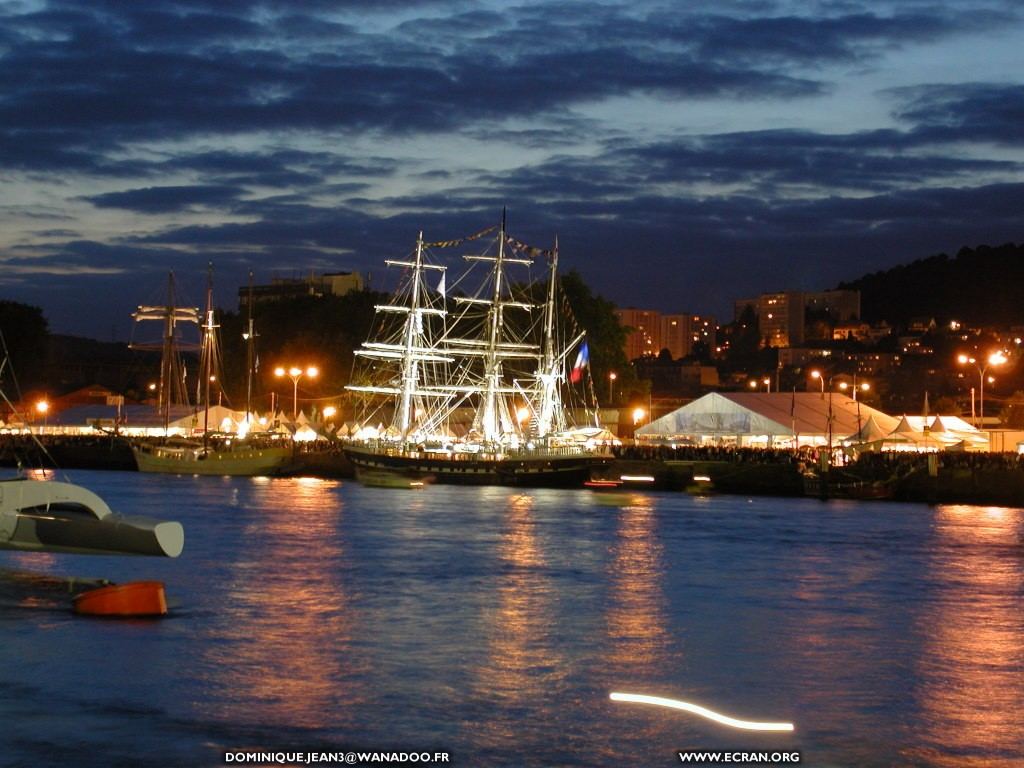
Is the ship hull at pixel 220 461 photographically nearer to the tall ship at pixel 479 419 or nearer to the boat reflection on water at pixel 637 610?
the tall ship at pixel 479 419

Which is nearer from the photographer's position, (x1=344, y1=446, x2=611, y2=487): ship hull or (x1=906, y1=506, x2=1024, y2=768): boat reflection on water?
(x1=906, y1=506, x2=1024, y2=768): boat reflection on water

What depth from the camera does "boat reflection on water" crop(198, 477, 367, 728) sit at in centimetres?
2145

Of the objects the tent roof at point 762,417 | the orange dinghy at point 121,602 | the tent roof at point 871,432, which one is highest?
the tent roof at point 762,417

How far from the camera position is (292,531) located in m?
50.6

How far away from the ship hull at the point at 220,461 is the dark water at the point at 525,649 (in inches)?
1672

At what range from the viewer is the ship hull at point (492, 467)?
83312 mm

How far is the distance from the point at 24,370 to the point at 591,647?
10748 cm

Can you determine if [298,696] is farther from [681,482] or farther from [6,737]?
[681,482]

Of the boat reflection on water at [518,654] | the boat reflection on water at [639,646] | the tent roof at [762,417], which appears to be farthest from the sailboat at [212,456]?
the boat reflection on water at [518,654]

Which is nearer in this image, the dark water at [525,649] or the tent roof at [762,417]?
the dark water at [525,649]

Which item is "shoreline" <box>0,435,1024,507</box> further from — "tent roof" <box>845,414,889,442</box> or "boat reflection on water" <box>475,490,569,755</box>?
"boat reflection on water" <box>475,490,569,755</box>

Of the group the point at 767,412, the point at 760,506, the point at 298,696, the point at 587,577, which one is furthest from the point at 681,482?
the point at 298,696

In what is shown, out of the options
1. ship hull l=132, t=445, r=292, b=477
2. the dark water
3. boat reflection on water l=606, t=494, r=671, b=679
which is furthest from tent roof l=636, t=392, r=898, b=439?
the dark water

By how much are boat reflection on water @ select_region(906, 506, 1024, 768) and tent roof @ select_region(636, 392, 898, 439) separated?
34992mm
